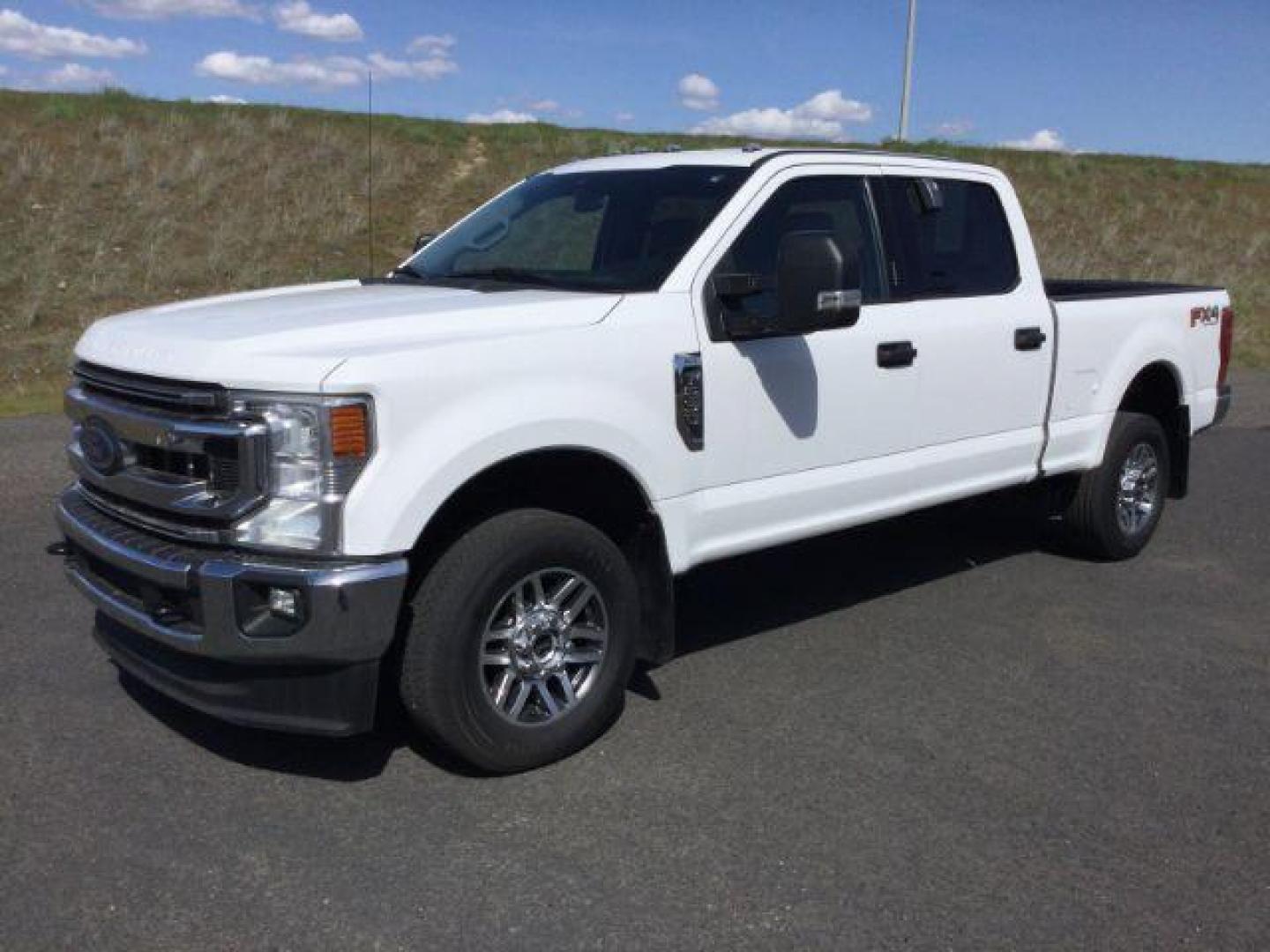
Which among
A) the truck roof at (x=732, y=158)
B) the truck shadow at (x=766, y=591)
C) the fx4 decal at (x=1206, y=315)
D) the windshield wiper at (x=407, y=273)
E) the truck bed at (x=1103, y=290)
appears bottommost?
the truck shadow at (x=766, y=591)

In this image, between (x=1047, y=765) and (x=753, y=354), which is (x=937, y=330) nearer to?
(x=753, y=354)

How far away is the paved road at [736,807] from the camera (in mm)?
3295

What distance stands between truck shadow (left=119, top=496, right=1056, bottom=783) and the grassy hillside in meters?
7.63

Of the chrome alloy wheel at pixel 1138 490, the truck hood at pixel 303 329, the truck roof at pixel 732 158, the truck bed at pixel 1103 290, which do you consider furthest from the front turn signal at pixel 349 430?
the chrome alloy wheel at pixel 1138 490

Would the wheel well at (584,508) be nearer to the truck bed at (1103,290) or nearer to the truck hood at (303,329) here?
the truck hood at (303,329)

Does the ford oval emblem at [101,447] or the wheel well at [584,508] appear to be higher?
the ford oval emblem at [101,447]

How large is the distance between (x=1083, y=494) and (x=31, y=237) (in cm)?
1749

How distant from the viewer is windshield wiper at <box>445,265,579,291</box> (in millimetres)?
4805

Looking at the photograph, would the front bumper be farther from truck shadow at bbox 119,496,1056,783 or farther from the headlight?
truck shadow at bbox 119,496,1056,783

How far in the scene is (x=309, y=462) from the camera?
3.58m

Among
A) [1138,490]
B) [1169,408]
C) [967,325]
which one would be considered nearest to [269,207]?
Answer: [1169,408]

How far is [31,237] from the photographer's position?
19.5 meters

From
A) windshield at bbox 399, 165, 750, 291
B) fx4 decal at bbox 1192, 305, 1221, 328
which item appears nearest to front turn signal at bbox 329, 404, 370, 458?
windshield at bbox 399, 165, 750, 291

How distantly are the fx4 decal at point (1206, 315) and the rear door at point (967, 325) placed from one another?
1433 mm
